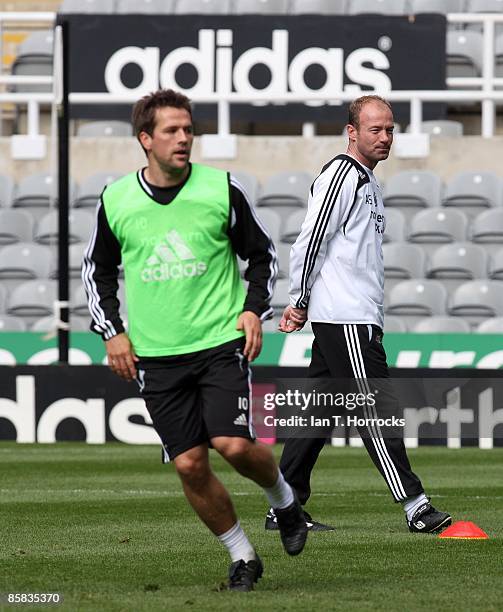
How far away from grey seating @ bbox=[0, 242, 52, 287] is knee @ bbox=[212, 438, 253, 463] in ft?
42.0

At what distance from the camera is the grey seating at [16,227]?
18672 mm

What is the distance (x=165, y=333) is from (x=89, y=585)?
1001mm

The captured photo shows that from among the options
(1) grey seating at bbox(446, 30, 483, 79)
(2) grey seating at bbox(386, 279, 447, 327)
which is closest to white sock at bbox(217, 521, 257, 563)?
(2) grey seating at bbox(386, 279, 447, 327)

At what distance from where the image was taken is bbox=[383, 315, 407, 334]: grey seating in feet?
54.3


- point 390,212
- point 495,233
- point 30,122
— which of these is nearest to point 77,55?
point 30,122

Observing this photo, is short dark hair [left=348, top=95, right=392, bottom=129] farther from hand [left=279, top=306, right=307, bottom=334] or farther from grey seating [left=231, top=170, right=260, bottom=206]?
grey seating [left=231, top=170, right=260, bottom=206]

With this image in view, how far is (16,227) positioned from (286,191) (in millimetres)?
3232

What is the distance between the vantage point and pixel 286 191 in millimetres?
18422

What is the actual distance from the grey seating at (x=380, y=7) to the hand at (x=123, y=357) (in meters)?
14.7

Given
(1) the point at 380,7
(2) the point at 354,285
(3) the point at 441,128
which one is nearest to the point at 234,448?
(2) the point at 354,285

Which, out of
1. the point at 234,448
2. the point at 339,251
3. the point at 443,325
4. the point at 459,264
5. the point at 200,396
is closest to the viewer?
the point at 234,448

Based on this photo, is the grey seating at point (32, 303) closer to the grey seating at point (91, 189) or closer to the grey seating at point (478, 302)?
the grey seating at point (91, 189)

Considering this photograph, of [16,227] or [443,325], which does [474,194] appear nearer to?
[443,325]

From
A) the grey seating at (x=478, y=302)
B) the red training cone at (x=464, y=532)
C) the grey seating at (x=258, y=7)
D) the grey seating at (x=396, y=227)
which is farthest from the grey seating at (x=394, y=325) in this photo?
the red training cone at (x=464, y=532)
